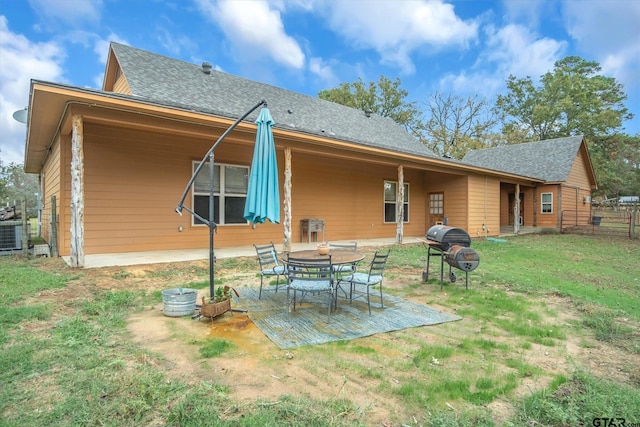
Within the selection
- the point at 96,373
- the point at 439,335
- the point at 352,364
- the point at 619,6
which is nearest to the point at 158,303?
the point at 96,373

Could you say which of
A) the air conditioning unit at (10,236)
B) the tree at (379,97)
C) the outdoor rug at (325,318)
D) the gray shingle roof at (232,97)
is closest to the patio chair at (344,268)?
the outdoor rug at (325,318)

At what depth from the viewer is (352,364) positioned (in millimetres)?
2613

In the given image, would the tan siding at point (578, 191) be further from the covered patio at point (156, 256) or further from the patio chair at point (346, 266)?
the patio chair at point (346, 266)

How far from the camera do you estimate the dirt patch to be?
7.18ft

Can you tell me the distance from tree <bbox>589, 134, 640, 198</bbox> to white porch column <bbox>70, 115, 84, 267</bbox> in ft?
101

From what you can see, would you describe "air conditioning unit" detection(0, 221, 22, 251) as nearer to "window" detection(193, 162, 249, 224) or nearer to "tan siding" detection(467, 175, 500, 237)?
"window" detection(193, 162, 249, 224)

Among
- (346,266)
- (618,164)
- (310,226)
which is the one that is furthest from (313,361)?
(618,164)

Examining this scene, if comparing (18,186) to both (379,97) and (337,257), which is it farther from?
(337,257)

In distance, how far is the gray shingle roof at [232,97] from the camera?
27.6ft

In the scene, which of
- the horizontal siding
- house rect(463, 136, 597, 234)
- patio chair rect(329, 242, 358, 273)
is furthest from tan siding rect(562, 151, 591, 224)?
patio chair rect(329, 242, 358, 273)

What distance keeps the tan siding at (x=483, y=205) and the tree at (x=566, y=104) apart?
58.9ft

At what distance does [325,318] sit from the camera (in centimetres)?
374

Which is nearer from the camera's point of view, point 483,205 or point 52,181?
point 52,181

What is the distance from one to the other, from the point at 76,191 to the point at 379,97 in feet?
85.6
